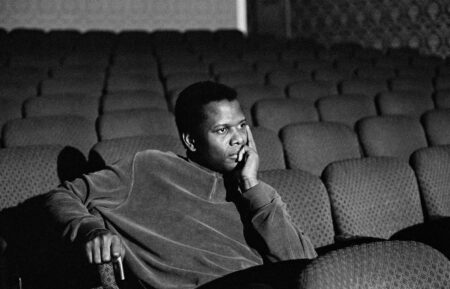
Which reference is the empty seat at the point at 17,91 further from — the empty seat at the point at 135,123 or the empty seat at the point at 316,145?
the empty seat at the point at 316,145

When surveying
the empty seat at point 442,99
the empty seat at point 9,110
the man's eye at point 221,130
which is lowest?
the empty seat at point 442,99

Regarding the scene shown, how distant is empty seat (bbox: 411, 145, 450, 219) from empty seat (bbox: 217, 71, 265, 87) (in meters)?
0.99

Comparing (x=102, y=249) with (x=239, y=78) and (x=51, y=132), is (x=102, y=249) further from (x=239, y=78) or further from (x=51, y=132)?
(x=239, y=78)

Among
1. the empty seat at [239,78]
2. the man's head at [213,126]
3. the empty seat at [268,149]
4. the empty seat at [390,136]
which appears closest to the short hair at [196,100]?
the man's head at [213,126]

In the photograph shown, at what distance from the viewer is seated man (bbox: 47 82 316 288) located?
629 mm

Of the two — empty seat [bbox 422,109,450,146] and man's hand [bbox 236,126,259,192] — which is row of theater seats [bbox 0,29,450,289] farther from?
man's hand [bbox 236,126,259,192]

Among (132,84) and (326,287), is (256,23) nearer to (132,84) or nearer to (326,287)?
(132,84)

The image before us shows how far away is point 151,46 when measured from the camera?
112 inches

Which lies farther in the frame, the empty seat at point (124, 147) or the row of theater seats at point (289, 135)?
the row of theater seats at point (289, 135)

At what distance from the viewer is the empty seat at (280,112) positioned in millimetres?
1410

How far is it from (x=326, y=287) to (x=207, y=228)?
0.89 ft

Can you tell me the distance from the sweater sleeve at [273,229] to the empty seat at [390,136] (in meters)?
0.64

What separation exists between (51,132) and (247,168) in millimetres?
650

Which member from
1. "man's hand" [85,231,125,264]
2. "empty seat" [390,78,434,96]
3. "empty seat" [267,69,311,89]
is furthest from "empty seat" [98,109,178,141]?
"empty seat" [390,78,434,96]
